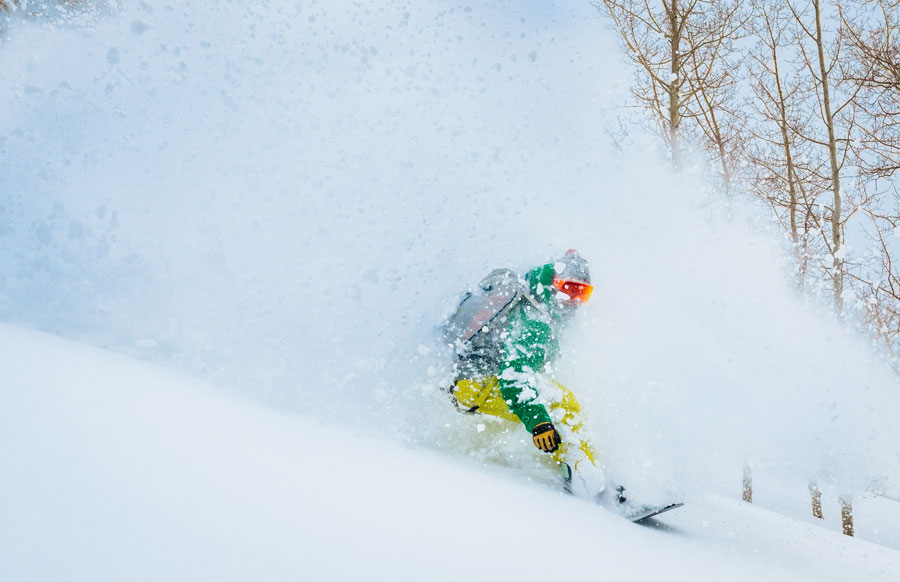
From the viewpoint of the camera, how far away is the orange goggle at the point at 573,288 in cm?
344

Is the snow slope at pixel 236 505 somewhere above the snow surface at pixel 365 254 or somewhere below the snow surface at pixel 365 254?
below

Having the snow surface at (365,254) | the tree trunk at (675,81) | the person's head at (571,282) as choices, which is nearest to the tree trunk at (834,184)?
the tree trunk at (675,81)

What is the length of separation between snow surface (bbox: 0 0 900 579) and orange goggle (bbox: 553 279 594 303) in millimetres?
740

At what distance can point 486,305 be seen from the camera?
11.3ft

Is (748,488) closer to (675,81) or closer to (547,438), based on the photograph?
(675,81)

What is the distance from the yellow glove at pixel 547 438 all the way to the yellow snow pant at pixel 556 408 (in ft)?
0.91

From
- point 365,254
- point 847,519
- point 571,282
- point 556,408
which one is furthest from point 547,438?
point 847,519

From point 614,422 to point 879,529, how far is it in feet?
28.2

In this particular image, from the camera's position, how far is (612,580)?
1.48 metres

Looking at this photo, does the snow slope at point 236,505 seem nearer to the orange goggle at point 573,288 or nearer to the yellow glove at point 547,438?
the yellow glove at point 547,438

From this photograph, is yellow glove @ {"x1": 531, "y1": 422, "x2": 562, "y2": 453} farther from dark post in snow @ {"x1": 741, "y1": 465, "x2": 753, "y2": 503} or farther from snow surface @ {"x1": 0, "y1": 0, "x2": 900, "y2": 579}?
dark post in snow @ {"x1": 741, "y1": 465, "x2": 753, "y2": 503}

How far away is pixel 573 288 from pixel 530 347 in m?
0.57

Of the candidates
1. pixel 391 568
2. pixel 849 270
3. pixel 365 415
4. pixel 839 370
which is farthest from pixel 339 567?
pixel 849 270

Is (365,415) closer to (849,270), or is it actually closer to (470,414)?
(470,414)
